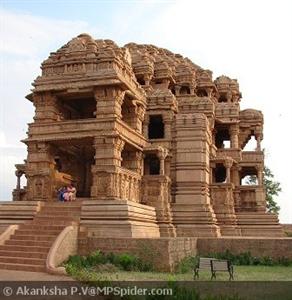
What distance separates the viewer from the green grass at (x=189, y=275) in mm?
11976

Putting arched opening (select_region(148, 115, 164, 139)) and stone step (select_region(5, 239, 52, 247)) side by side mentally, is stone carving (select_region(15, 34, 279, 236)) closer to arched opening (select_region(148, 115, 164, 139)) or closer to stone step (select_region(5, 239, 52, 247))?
arched opening (select_region(148, 115, 164, 139))

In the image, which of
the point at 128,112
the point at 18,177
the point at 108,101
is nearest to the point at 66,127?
the point at 108,101

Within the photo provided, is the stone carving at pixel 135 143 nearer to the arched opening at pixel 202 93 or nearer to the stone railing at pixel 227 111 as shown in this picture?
the stone railing at pixel 227 111

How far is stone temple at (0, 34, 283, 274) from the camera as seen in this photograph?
57.1 ft

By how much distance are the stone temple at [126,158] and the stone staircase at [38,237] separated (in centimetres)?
8

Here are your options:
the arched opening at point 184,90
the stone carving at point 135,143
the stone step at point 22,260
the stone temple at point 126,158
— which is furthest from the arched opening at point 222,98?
the stone step at point 22,260

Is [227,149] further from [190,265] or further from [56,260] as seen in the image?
[56,260]

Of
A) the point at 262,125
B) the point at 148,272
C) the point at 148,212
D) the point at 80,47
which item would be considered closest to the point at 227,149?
the point at 262,125

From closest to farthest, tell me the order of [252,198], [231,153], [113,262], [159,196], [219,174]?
[113,262]
[159,196]
[252,198]
[231,153]
[219,174]

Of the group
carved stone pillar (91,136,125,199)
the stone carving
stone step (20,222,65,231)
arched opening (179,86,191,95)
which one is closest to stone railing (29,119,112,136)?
the stone carving

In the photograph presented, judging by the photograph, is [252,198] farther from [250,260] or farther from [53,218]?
[53,218]

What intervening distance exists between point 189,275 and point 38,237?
192 inches

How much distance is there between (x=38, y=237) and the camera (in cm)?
1528

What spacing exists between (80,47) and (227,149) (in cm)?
936
